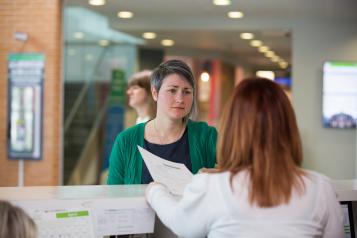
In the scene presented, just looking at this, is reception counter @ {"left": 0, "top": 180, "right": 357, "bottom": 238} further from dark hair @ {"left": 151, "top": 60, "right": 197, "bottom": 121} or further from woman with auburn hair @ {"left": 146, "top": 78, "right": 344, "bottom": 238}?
dark hair @ {"left": 151, "top": 60, "right": 197, "bottom": 121}

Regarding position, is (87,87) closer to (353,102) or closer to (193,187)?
(353,102)

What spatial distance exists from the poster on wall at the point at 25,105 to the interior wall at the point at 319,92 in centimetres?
338

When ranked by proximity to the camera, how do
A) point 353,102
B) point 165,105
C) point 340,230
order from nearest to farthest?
1. point 340,230
2. point 165,105
3. point 353,102

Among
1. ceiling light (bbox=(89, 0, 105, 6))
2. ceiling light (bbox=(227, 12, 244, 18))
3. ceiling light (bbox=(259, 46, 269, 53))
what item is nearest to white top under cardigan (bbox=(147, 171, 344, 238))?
ceiling light (bbox=(89, 0, 105, 6))

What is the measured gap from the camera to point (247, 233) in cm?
155

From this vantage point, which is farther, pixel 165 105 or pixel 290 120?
pixel 165 105

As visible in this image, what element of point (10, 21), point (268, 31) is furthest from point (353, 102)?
point (10, 21)

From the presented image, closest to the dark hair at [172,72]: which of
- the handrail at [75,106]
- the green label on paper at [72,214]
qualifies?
the green label on paper at [72,214]

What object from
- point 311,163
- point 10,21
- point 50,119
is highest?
point 10,21

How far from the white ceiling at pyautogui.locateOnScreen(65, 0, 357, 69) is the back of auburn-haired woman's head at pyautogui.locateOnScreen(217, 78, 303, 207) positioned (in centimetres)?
603

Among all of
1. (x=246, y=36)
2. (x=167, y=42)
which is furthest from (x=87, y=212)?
(x=167, y=42)

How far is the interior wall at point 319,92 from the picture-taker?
8.22m

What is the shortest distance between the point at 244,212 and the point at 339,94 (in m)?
6.97

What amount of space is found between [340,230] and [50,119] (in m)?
5.80
